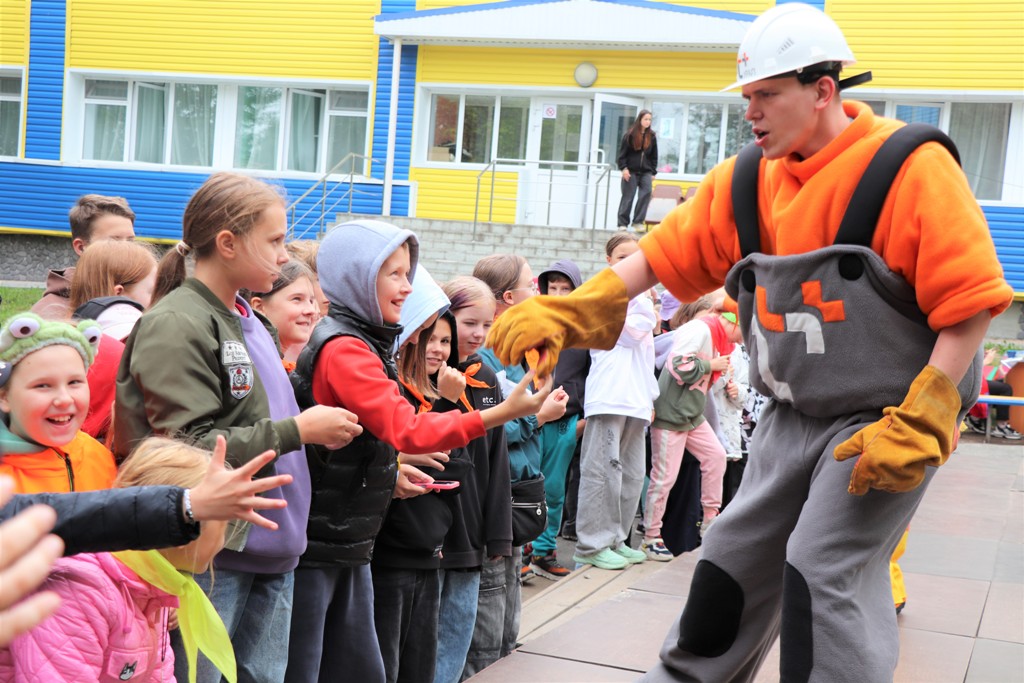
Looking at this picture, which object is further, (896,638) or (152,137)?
(152,137)

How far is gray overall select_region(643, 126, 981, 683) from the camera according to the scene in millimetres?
2920

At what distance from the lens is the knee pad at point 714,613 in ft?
10.4

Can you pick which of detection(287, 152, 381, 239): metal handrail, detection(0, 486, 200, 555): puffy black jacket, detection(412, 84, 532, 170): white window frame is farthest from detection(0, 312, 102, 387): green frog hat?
detection(412, 84, 532, 170): white window frame

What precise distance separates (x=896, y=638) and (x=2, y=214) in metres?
23.6

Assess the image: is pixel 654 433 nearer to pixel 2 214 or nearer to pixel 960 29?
pixel 960 29

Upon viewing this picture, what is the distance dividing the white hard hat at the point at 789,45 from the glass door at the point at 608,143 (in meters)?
17.6

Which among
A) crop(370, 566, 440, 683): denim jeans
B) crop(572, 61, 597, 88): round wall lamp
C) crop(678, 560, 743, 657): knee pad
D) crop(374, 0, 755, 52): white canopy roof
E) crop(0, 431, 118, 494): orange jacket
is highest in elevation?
crop(374, 0, 755, 52): white canopy roof

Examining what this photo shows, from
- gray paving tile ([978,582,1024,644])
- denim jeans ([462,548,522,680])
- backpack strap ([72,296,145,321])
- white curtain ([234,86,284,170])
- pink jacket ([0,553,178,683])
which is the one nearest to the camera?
pink jacket ([0,553,178,683])

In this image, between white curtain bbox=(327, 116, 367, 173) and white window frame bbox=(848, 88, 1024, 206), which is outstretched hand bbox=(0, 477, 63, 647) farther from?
white curtain bbox=(327, 116, 367, 173)

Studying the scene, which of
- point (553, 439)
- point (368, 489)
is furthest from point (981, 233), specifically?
point (553, 439)

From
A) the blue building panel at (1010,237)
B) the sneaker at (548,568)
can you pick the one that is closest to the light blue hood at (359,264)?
the sneaker at (548,568)

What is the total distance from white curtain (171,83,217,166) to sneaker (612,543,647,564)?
61.6ft

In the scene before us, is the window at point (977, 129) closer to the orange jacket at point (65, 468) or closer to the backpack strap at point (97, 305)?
the backpack strap at point (97, 305)

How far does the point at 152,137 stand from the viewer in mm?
24125
